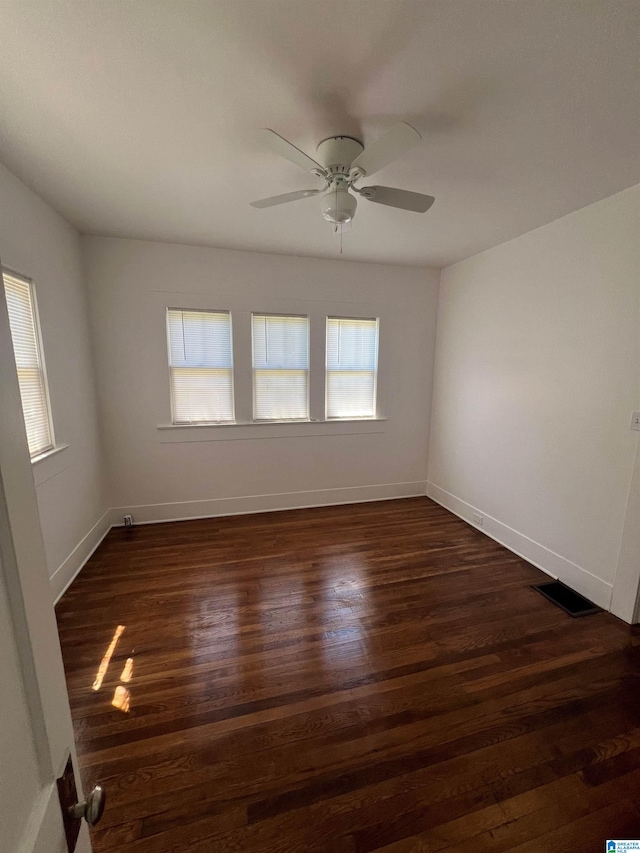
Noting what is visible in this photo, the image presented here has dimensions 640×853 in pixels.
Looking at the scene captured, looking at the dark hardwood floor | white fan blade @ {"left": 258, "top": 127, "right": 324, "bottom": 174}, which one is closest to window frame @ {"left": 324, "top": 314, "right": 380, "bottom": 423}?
the dark hardwood floor

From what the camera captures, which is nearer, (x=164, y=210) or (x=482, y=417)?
(x=164, y=210)

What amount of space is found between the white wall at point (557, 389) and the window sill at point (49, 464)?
366 centimetres

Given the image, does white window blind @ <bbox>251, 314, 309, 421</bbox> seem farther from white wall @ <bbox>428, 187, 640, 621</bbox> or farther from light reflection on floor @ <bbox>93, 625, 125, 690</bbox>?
light reflection on floor @ <bbox>93, 625, 125, 690</bbox>

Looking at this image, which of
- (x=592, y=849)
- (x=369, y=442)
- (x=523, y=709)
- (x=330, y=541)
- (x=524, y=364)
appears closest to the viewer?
(x=592, y=849)

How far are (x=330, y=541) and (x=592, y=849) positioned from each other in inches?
88.4

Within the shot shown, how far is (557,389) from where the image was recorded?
8.76ft

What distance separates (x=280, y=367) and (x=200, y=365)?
0.82m

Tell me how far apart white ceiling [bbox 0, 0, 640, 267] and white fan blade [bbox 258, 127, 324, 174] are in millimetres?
184

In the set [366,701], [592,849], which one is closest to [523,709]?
[592,849]

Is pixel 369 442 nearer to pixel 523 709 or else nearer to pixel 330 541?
pixel 330 541

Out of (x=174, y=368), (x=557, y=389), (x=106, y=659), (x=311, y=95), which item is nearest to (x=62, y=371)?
(x=174, y=368)

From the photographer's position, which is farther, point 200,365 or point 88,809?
point 200,365

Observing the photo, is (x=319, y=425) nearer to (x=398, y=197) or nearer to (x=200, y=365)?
(x=200, y=365)

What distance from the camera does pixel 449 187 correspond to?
217cm
